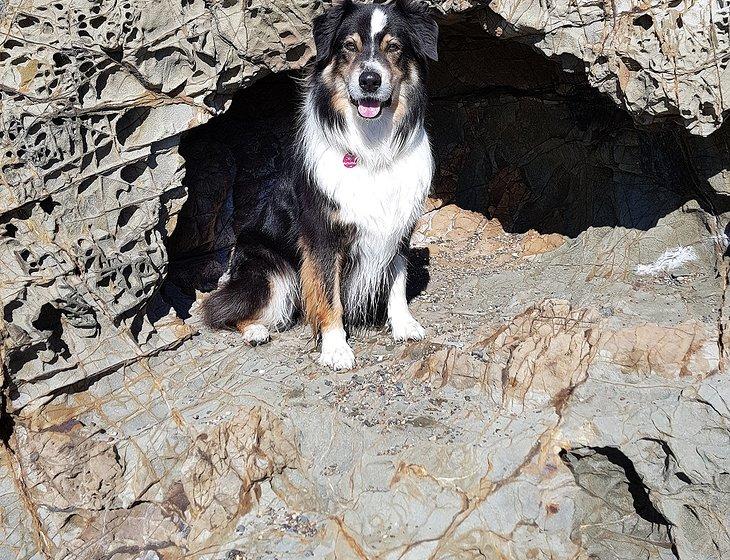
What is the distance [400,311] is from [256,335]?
2.76 feet

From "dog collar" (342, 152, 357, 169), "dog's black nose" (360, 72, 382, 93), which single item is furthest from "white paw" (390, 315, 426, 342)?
"dog's black nose" (360, 72, 382, 93)

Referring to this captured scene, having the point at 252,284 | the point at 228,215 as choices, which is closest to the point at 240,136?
the point at 228,215

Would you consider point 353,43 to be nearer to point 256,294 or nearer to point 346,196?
point 346,196

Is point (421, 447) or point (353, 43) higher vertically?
point (353, 43)

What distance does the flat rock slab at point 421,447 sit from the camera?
3191mm

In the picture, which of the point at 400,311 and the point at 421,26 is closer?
the point at 421,26

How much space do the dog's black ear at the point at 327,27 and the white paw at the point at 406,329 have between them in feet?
4.92

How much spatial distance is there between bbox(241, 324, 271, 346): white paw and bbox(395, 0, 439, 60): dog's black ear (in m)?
1.79

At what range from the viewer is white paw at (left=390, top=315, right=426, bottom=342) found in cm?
420

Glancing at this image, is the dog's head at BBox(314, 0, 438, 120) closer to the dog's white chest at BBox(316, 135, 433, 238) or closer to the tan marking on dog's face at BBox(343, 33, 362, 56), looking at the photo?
the tan marking on dog's face at BBox(343, 33, 362, 56)

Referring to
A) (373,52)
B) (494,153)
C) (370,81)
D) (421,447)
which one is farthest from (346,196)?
(494,153)

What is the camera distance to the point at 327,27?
373 centimetres

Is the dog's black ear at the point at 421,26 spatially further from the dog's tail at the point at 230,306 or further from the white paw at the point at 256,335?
the white paw at the point at 256,335

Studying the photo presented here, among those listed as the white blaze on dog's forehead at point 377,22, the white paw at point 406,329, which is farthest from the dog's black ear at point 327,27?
the white paw at point 406,329
